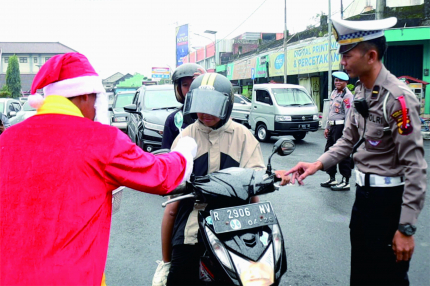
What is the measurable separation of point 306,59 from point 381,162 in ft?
67.0

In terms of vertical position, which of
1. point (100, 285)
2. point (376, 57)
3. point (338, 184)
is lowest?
point (338, 184)

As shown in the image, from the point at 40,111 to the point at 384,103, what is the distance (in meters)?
1.81

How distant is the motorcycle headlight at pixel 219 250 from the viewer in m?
2.07

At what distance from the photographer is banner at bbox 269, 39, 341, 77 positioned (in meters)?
19.3

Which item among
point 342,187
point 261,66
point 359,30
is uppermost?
point 261,66

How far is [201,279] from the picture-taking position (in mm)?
2420

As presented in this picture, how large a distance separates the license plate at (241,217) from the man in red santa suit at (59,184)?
1.48 feet

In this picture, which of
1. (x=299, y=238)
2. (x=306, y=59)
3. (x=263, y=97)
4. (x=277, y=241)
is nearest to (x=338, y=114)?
(x=299, y=238)

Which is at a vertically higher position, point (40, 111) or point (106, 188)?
point (40, 111)

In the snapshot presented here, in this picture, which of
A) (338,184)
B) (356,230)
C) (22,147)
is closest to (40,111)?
(22,147)

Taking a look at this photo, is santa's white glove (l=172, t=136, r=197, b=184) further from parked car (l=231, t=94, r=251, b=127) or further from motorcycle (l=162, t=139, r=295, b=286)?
parked car (l=231, t=94, r=251, b=127)

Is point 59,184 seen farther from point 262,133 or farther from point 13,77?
point 13,77

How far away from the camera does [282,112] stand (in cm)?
1353

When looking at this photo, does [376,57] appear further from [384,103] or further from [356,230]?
[356,230]
